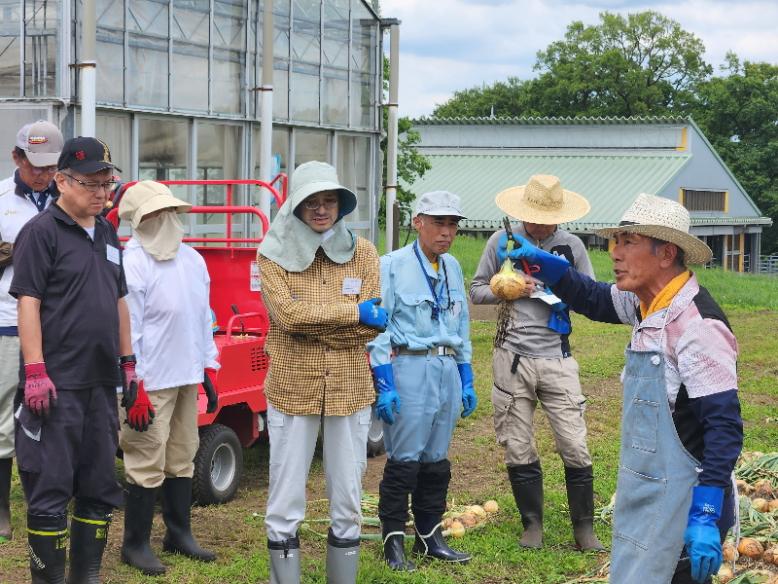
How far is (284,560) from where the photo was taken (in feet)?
17.1

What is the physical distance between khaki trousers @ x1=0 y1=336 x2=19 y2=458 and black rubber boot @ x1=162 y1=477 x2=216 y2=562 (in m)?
0.93

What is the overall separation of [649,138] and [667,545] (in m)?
36.9

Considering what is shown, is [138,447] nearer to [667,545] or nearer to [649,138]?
[667,545]

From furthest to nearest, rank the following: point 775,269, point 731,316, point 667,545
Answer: point 775,269, point 731,316, point 667,545

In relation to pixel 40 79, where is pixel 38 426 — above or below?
below

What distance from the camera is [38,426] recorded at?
4.82m

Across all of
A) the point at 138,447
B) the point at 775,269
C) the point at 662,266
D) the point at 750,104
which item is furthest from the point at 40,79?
the point at 750,104

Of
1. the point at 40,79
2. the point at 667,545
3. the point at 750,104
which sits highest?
the point at 750,104

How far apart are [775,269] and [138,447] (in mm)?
43884

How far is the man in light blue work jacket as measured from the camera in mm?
5871

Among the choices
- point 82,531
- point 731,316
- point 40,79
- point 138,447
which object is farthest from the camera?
point 731,316

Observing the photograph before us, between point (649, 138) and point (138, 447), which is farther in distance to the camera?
point (649, 138)

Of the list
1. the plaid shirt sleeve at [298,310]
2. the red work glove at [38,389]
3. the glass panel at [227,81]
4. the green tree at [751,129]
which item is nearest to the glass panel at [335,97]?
the glass panel at [227,81]

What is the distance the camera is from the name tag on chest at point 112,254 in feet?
16.8
